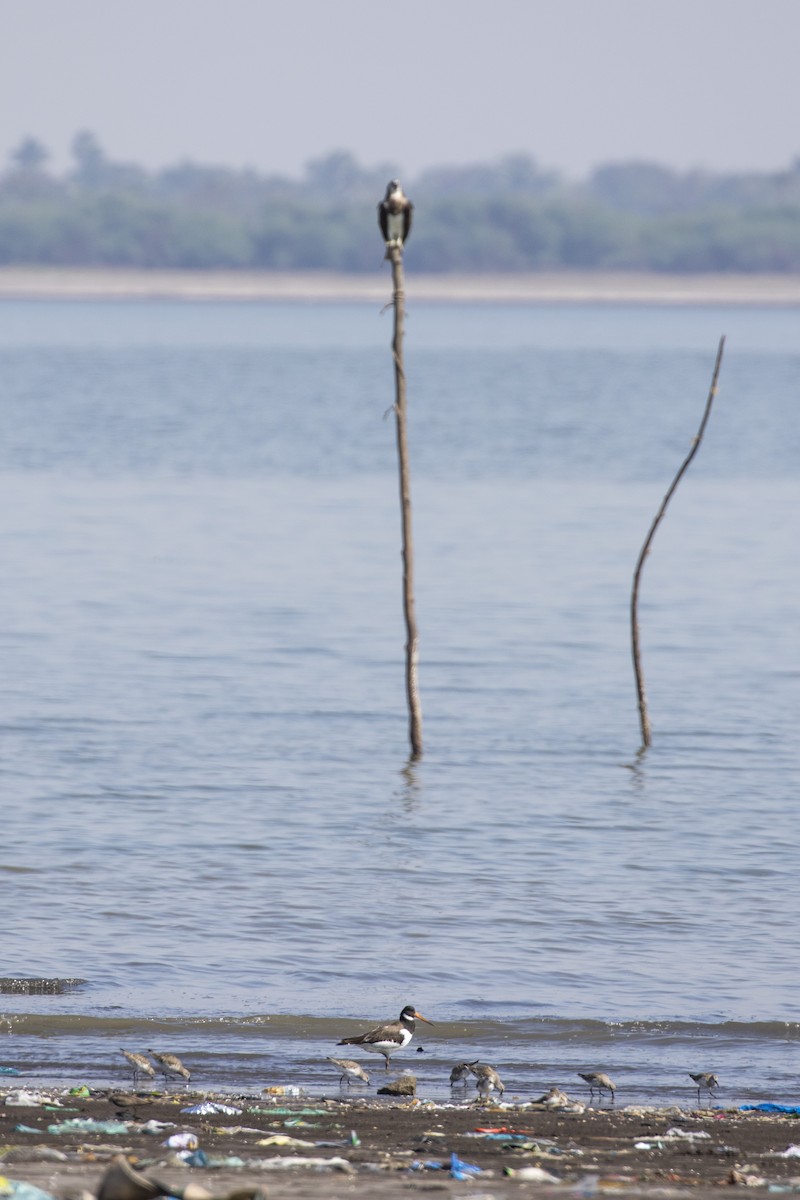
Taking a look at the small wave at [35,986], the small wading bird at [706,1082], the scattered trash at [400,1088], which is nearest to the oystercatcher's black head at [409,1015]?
the scattered trash at [400,1088]

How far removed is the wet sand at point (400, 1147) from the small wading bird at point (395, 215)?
11406 mm

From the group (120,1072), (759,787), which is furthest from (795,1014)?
(759,787)

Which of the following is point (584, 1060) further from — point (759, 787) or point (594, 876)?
point (759, 787)

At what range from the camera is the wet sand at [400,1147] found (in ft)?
25.6

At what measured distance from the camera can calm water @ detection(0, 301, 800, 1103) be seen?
41.6 feet

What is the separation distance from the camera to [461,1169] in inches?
322

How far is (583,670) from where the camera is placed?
26.8 metres

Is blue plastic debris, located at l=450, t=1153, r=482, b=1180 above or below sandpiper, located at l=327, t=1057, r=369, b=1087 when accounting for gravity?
above

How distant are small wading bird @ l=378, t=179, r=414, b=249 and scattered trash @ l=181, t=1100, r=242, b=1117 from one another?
37.8ft

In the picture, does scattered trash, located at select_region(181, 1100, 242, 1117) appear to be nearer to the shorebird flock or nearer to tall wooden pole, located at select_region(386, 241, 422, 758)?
the shorebird flock

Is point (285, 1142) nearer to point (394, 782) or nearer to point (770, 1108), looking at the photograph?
point (770, 1108)

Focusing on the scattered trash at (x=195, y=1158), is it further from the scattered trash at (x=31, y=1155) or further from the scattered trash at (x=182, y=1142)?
the scattered trash at (x=31, y=1155)

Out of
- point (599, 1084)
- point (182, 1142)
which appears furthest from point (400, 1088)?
point (182, 1142)

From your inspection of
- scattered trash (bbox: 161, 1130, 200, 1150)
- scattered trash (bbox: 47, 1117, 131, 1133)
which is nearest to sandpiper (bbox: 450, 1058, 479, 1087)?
scattered trash (bbox: 47, 1117, 131, 1133)
